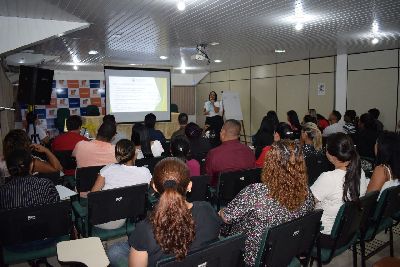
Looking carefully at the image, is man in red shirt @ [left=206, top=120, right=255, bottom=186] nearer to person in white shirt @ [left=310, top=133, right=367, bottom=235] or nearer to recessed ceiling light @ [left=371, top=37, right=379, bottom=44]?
person in white shirt @ [left=310, top=133, right=367, bottom=235]

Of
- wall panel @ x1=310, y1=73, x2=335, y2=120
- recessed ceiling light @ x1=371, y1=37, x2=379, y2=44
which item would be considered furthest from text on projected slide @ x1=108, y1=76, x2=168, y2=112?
recessed ceiling light @ x1=371, y1=37, x2=379, y2=44

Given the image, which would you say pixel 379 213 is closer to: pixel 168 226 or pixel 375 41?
pixel 168 226

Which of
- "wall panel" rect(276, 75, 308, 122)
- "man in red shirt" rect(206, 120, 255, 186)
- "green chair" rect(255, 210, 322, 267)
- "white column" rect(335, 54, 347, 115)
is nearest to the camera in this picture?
"green chair" rect(255, 210, 322, 267)

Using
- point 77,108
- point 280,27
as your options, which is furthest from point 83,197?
point 77,108

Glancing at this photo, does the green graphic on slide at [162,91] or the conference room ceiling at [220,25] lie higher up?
the conference room ceiling at [220,25]

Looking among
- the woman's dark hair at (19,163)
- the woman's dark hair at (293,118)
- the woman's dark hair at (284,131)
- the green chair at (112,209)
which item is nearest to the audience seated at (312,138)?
the woman's dark hair at (284,131)

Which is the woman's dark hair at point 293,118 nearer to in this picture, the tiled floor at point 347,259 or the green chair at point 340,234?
the tiled floor at point 347,259

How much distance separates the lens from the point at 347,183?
252cm

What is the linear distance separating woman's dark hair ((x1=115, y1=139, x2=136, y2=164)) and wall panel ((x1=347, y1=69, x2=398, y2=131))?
7049 millimetres

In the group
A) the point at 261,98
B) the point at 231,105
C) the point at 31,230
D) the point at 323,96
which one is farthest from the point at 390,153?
the point at 261,98

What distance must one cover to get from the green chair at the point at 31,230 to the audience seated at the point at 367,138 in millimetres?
5057

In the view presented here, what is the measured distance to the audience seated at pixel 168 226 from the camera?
1508 mm

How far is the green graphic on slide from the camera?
980cm

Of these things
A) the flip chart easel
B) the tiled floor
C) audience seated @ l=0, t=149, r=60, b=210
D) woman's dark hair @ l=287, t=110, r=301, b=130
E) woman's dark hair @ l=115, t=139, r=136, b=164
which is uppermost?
the flip chart easel
